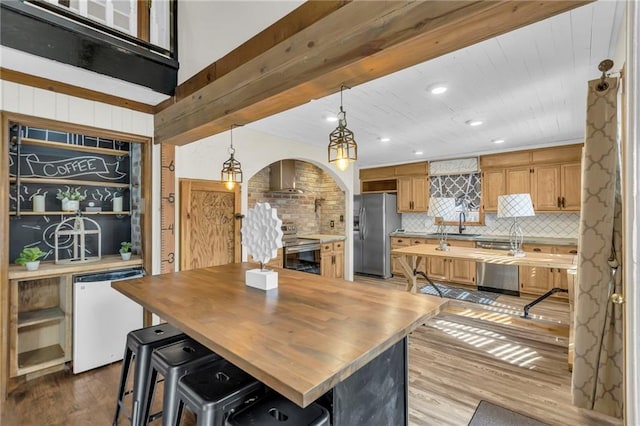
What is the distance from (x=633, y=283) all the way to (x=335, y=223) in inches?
203

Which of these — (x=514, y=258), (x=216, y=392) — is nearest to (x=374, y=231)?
(x=514, y=258)

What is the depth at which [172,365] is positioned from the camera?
1496 millimetres

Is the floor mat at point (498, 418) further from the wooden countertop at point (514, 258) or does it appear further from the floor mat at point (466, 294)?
the floor mat at point (466, 294)

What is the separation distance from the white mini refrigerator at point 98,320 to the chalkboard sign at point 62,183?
0.63 meters

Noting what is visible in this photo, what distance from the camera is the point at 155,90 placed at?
8.60ft

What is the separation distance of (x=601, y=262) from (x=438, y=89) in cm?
171

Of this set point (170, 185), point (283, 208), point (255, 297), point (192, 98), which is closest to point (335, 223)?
point (283, 208)

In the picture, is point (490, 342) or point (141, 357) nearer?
point (141, 357)

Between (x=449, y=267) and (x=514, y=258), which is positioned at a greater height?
(x=514, y=258)

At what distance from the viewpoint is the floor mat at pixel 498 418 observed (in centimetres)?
192

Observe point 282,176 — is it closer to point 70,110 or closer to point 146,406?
point 70,110

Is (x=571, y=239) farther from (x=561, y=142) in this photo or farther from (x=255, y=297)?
(x=255, y=297)

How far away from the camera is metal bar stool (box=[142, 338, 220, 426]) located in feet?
4.81

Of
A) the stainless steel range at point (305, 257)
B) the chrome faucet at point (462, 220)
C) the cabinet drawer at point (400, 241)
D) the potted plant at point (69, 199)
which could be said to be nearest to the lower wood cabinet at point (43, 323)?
the potted plant at point (69, 199)
